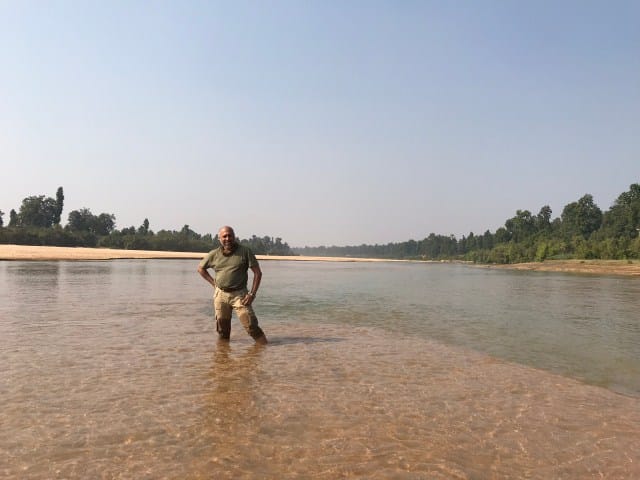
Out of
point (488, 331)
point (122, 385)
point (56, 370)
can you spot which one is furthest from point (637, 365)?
point (56, 370)

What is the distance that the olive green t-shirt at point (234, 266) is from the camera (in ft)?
35.2

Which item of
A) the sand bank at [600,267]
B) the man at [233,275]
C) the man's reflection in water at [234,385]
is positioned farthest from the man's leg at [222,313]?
the sand bank at [600,267]

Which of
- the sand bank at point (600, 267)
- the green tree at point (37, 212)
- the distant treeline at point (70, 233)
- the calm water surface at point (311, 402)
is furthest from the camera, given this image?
the green tree at point (37, 212)

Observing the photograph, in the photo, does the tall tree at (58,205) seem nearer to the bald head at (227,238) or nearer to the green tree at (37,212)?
the green tree at (37,212)

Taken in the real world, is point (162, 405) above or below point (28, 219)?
below

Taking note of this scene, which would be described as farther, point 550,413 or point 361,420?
point 550,413

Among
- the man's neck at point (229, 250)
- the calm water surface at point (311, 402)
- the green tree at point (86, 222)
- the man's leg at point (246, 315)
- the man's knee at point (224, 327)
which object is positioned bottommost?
the calm water surface at point (311, 402)

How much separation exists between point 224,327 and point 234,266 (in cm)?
192

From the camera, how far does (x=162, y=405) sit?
6.50 meters

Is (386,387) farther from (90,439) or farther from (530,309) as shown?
(530,309)

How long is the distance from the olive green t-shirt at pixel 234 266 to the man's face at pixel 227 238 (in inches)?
7.4

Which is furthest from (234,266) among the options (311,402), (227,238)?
(311,402)

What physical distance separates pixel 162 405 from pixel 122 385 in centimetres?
138

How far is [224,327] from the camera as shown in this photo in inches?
455
